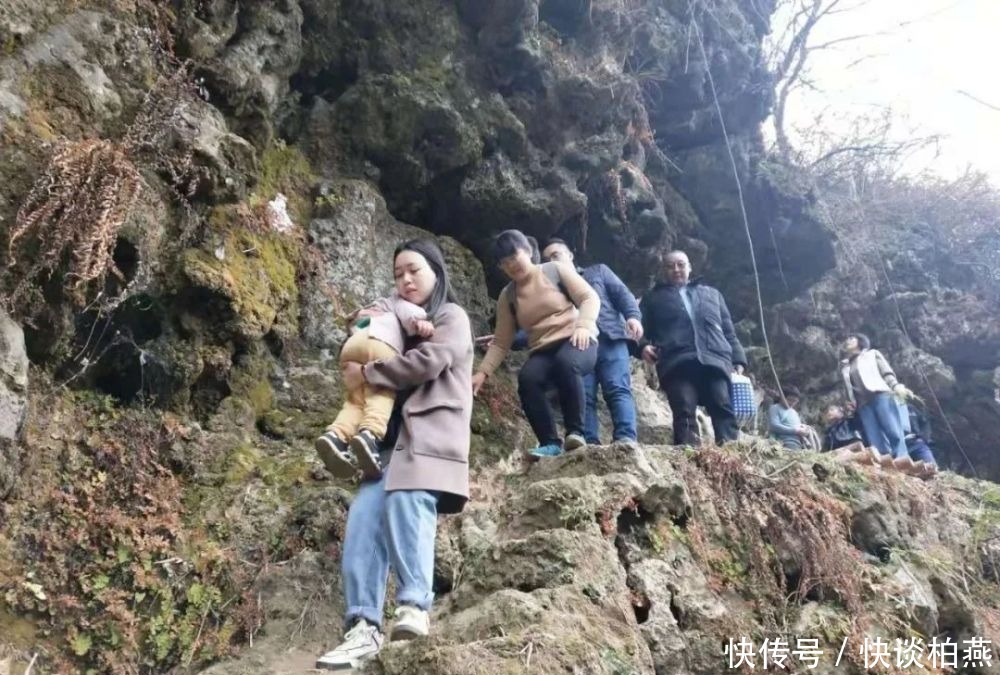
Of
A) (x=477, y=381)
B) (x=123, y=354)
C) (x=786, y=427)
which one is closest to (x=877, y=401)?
(x=786, y=427)

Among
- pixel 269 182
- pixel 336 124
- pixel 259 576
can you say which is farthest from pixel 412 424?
pixel 336 124

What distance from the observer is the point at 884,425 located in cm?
817

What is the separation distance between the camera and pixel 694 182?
10.3 metres

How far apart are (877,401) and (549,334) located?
5004 millimetres

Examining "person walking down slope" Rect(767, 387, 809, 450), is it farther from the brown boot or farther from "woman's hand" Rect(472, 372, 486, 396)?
"woman's hand" Rect(472, 372, 486, 396)

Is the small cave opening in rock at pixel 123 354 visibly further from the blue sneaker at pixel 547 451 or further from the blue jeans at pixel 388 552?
the blue sneaker at pixel 547 451

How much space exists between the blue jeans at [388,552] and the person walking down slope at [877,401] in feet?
21.5

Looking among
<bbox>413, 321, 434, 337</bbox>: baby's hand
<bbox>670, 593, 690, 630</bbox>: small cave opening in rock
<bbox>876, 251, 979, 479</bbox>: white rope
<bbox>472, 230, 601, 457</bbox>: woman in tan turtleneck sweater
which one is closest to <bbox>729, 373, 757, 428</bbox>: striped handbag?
<bbox>472, 230, 601, 457</bbox>: woman in tan turtleneck sweater

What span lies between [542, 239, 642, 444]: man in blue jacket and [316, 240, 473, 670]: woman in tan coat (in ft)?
5.60

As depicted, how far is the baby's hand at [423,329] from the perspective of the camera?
3.63 metres

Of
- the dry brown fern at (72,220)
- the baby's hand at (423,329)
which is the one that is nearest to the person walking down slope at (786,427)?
the baby's hand at (423,329)

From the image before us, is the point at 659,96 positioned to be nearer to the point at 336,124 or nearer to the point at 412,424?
the point at 336,124

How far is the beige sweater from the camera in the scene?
16.5 feet

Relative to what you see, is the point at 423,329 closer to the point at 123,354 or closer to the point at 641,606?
the point at 641,606
